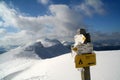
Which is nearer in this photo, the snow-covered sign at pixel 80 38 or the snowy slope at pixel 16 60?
the snow-covered sign at pixel 80 38

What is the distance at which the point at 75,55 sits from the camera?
4867 mm

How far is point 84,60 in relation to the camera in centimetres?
481

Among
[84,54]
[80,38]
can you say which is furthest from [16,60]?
[84,54]

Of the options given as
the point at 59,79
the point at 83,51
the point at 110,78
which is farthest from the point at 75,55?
the point at 59,79

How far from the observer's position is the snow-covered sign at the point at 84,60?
15.7 ft

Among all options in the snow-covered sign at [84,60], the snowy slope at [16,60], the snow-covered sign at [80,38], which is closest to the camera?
the snow-covered sign at [84,60]

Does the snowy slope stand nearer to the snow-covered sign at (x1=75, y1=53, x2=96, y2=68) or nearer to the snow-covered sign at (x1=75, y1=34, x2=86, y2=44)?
the snow-covered sign at (x1=75, y1=34, x2=86, y2=44)

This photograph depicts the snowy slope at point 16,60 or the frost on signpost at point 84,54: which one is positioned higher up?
the snowy slope at point 16,60

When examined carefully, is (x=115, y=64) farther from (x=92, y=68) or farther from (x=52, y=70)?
(x=52, y=70)

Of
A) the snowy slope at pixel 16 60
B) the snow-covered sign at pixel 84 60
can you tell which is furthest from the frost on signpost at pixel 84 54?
the snowy slope at pixel 16 60

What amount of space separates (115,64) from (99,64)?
1.19m

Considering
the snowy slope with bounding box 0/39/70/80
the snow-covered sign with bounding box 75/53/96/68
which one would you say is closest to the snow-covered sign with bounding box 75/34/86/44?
the snow-covered sign with bounding box 75/53/96/68

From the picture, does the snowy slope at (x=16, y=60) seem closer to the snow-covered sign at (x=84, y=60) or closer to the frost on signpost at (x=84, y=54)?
the frost on signpost at (x=84, y=54)

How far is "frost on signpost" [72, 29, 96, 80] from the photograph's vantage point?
4805mm
